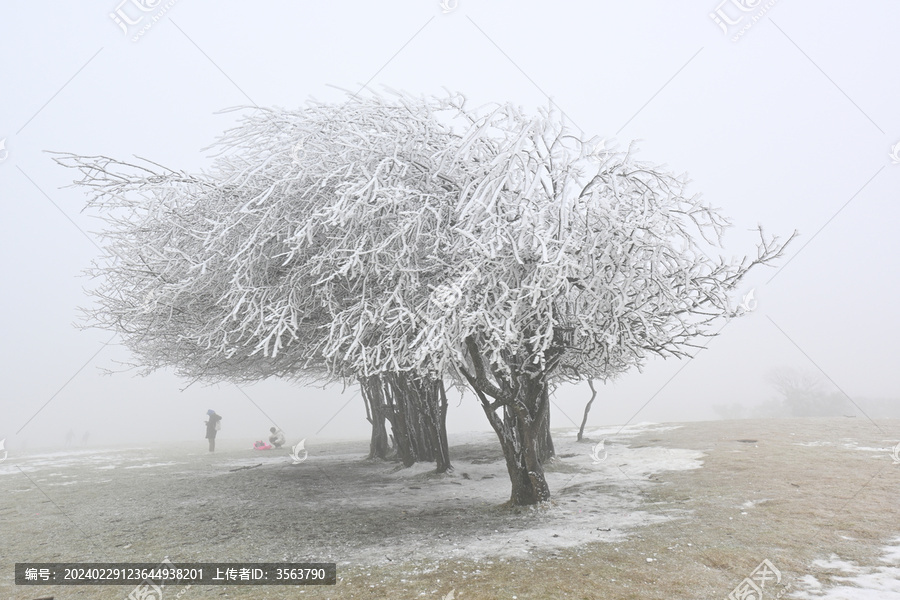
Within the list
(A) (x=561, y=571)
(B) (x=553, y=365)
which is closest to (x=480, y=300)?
(B) (x=553, y=365)

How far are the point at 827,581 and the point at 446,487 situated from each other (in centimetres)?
922

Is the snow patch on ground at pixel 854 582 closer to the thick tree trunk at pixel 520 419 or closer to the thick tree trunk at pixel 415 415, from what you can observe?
the thick tree trunk at pixel 520 419

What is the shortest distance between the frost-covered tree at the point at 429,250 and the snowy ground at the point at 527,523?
7.86ft

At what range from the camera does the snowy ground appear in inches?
268

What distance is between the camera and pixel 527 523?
962cm

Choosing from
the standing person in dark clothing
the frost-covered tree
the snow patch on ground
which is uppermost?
the frost-covered tree

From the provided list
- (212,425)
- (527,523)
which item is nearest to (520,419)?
(527,523)

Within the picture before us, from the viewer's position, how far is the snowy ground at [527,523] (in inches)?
268

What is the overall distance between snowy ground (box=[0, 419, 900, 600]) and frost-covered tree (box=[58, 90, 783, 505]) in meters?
2.40

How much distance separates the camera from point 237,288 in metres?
8.97

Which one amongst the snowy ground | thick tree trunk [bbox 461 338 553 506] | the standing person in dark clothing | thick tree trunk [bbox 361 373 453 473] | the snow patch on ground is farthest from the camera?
the standing person in dark clothing

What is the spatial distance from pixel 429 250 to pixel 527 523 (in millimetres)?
5188

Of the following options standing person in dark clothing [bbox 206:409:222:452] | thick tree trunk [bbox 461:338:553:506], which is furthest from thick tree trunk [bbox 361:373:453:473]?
standing person in dark clothing [bbox 206:409:222:452]

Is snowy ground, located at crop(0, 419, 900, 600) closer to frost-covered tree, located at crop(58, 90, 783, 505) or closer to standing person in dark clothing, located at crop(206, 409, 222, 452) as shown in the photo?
frost-covered tree, located at crop(58, 90, 783, 505)
